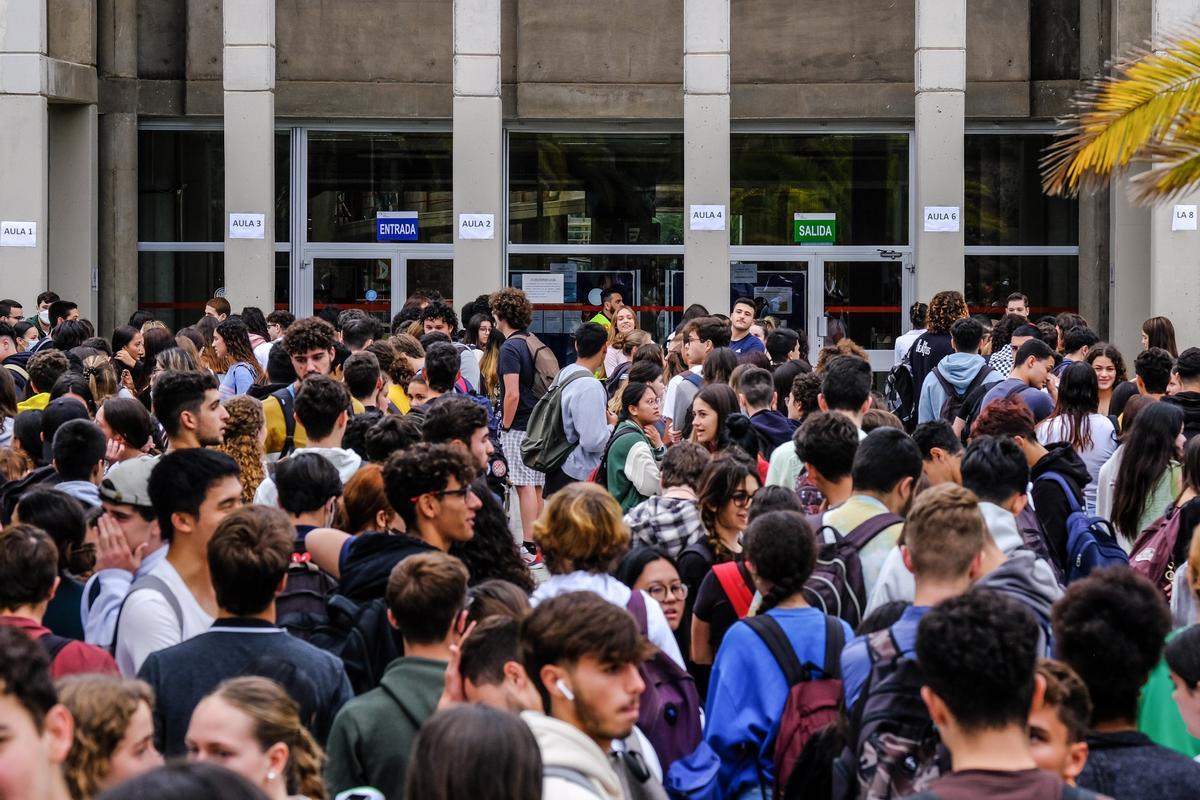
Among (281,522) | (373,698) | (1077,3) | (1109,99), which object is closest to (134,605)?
(281,522)

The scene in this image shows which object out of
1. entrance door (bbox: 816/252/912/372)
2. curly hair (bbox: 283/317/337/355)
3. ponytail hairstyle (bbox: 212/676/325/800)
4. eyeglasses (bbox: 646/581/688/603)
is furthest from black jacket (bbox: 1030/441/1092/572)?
entrance door (bbox: 816/252/912/372)

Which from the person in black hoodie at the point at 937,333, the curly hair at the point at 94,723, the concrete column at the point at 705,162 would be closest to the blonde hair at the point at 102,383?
the curly hair at the point at 94,723

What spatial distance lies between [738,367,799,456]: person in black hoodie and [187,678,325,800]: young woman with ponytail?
5235 mm

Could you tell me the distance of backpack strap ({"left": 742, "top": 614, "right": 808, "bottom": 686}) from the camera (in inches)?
195

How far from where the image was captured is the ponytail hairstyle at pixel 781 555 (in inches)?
202

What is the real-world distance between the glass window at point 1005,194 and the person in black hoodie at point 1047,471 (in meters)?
14.3

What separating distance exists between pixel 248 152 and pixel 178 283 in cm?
337

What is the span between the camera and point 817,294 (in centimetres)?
2122

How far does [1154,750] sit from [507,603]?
1.91m

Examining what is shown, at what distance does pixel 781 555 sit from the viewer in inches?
202

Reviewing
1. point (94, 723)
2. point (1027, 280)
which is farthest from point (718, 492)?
point (1027, 280)

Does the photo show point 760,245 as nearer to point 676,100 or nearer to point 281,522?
point 676,100

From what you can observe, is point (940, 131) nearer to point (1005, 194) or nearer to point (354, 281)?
point (1005, 194)

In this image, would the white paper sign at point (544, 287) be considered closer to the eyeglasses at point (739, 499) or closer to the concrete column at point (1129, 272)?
the concrete column at point (1129, 272)
